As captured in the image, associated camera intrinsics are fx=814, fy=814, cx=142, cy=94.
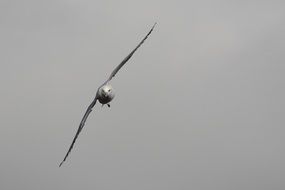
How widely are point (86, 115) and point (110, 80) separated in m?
5.37

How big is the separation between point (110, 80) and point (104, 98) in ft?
13.5

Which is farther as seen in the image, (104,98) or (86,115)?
(86,115)

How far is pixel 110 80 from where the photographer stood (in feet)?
296

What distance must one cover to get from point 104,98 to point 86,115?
260 inches

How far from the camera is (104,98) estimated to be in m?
86.8

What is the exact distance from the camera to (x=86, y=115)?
304 ft
